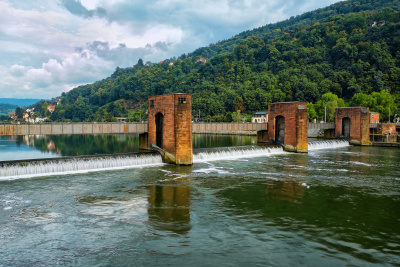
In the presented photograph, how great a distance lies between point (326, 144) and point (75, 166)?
3843 centimetres

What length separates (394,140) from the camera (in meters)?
56.7

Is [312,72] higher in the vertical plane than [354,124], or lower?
higher

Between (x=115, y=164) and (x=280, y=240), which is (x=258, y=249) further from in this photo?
(x=115, y=164)

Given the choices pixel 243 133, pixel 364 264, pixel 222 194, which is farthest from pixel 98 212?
pixel 243 133

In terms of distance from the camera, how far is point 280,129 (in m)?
47.0

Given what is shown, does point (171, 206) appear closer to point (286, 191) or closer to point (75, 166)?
point (286, 191)

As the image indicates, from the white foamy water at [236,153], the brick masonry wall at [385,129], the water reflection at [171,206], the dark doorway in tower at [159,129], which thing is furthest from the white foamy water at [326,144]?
the water reflection at [171,206]

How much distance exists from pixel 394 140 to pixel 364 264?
179 ft

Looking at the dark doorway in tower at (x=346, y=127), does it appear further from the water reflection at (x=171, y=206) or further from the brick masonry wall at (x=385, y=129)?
the water reflection at (x=171, y=206)

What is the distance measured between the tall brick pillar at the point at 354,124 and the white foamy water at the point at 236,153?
66.4 feet

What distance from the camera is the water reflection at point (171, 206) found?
14060 millimetres

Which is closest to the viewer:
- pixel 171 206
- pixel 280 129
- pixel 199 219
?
pixel 199 219

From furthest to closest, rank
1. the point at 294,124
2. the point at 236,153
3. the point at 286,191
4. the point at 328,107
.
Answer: the point at 328,107 < the point at 294,124 < the point at 236,153 < the point at 286,191

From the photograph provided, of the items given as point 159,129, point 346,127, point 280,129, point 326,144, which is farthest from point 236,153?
point 346,127
